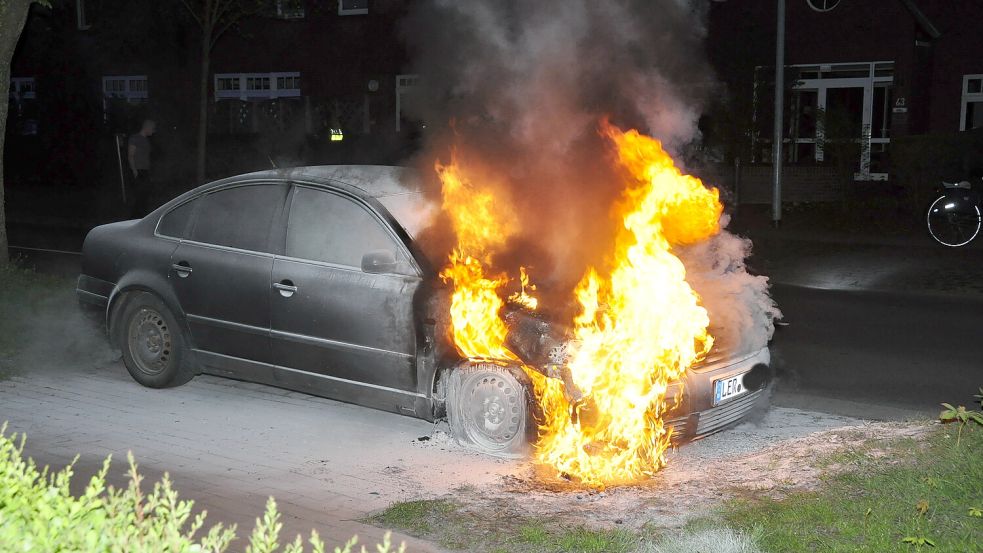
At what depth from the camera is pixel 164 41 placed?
29.5 metres

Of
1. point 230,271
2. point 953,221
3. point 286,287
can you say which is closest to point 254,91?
point 953,221

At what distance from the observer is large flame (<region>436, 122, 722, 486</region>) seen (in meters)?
5.68

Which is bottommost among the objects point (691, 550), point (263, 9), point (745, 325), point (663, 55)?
point (691, 550)

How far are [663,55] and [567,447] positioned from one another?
282 cm

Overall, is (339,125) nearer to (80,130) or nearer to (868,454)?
(80,130)

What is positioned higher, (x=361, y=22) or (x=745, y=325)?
(x=361, y=22)

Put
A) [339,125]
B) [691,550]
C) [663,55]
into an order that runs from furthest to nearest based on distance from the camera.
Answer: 1. [339,125]
2. [663,55]
3. [691,550]

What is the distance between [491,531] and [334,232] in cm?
268

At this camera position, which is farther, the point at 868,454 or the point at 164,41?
the point at 164,41

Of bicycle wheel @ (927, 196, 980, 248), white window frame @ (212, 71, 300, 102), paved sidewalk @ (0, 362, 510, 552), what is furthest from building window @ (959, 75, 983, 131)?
paved sidewalk @ (0, 362, 510, 552)

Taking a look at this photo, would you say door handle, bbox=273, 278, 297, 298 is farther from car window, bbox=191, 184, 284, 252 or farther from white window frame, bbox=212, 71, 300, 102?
white window frame, bbox=212, 71, 300, 102

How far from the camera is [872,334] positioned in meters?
10.4

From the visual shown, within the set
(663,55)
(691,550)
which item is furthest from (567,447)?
(663,55)

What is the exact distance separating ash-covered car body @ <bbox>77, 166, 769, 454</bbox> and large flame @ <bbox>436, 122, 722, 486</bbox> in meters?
0.13
